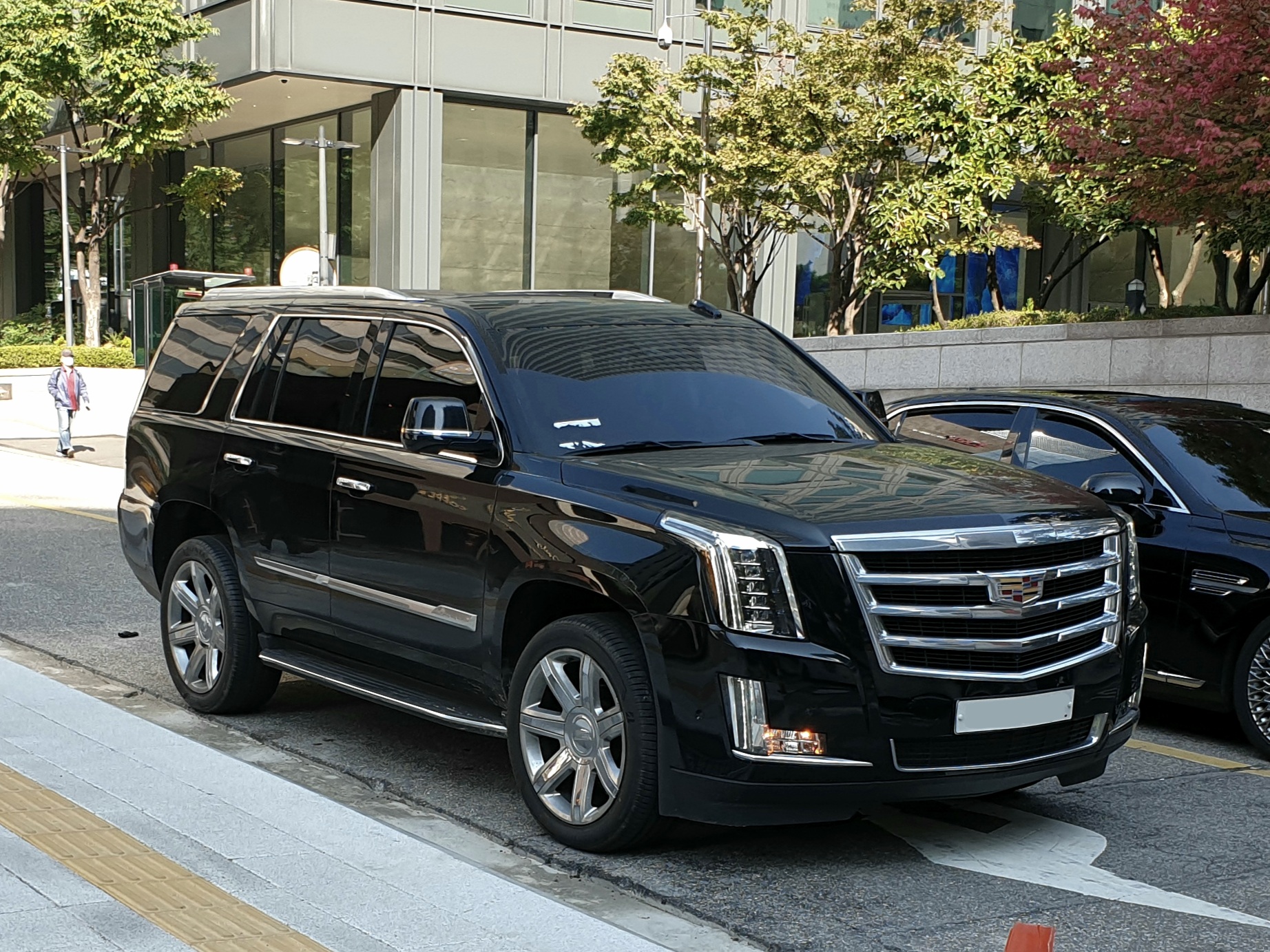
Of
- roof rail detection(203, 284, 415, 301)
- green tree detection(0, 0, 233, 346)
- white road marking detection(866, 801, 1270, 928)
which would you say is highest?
green tree detection(0, 0, 233, 346)

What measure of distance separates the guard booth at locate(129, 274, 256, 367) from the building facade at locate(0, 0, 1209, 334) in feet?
6.71

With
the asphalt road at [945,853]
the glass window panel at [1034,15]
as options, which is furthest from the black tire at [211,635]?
the glass window panel at [1034,15]

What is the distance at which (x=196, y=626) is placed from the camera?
7555mm

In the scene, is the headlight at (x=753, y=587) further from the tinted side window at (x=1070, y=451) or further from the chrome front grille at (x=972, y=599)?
the tinted side window at (x=1070, y=451)

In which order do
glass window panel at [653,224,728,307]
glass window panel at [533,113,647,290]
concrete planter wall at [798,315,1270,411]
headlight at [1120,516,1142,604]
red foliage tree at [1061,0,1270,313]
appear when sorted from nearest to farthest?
headlight at [1120,516,1142,604] → red foliage tree at [1061,0,1270,313] → concrete planter wall at [798,315,1270,411] → glass window panel at [533,113,647,290] → glass window panel at [653,224,728,307]

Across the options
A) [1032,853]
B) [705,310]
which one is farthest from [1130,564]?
[705,310]

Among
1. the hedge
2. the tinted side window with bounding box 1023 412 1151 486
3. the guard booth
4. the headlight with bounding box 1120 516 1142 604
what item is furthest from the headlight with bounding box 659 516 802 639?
the guard booth

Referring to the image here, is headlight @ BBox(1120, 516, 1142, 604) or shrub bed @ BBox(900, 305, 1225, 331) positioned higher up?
shrub bed @ BBox(900, 305, 1225, 331)

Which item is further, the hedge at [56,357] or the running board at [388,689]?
the hedge at [56,357]

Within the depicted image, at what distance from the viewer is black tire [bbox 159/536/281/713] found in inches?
285

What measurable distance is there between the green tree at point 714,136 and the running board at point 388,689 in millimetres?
18715

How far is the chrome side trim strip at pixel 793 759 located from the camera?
485cm

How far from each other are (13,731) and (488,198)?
29.5m

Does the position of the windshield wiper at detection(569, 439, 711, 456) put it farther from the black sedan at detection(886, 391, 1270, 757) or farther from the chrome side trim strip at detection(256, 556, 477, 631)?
the black sedan at detection(886, 391, 1270, 757)
